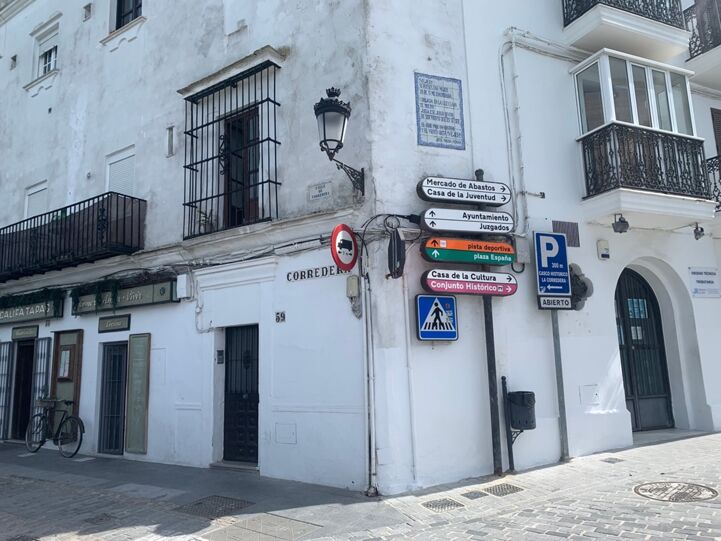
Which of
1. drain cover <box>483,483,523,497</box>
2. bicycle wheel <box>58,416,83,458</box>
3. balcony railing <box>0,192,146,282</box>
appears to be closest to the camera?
drain cover <box>483,483,523,497</box>

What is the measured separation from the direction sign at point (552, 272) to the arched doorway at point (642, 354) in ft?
8.19

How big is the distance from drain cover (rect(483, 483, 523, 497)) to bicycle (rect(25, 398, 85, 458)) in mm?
8324

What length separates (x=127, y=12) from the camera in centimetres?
1354

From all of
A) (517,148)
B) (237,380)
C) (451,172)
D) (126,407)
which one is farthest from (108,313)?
(517,148)

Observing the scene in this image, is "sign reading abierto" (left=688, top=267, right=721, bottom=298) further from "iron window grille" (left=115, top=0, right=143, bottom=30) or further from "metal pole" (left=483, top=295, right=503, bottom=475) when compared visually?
"iron window grille" (left=115, top=0, right=143, bottom=30)

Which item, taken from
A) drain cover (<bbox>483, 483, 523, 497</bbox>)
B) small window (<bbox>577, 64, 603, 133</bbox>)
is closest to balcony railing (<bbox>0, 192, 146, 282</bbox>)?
drain cover (<bbox>483, 483, 523, 497</bbox>)

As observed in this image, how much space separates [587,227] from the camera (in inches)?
395

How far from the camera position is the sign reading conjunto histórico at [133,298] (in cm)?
1073

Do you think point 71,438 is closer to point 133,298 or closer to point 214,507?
point 133,298

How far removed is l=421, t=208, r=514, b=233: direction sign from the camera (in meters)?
8.04

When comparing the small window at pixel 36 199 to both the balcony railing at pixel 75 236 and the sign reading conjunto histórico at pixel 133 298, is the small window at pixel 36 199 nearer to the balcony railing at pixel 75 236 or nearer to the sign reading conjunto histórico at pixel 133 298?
the balcony railing at pixel 75 236

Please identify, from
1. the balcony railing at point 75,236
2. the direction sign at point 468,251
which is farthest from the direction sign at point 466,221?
the balcony railing at point 75,236

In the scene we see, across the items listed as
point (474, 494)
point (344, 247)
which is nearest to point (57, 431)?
point (344, 247)

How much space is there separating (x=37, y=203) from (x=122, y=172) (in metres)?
3.85
